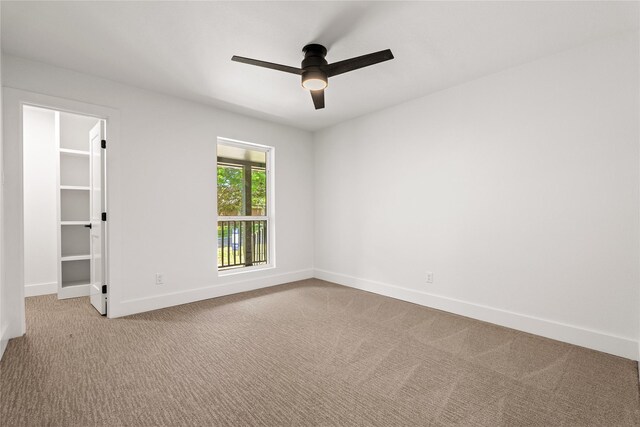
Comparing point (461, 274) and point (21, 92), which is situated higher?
point (21, 92)

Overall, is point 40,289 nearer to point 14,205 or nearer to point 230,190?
point 14,205

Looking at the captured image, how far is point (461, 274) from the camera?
330cm

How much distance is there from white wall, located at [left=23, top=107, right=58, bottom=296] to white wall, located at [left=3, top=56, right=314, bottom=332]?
1.54m

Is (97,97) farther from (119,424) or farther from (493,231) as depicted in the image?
(493,231)

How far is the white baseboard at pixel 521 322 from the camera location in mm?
2359

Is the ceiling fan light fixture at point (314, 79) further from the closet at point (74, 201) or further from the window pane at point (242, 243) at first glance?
the closet at point (74, 201)

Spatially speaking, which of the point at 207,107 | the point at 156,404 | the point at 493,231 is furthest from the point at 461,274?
the point at 207,107

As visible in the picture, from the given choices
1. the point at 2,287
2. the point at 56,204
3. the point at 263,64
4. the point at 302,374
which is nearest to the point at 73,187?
the point at 56,204

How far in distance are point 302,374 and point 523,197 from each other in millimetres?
2577

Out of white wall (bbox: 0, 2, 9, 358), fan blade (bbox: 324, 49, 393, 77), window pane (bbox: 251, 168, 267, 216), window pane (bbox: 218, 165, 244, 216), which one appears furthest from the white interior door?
fan blade (bbox: 324, 49, 393, 77)

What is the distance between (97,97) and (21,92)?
0.57m

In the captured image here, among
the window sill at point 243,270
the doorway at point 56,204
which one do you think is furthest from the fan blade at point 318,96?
the doorway at point 56,204

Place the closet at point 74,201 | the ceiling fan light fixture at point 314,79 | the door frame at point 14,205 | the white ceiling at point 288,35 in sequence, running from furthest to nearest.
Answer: the closet at point 74,201 → the door frame at point 14,205 → the ceiling fan light fixture at point 314,79 → the white ceiling at point 288,35

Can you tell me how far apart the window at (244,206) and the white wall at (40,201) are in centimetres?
218
